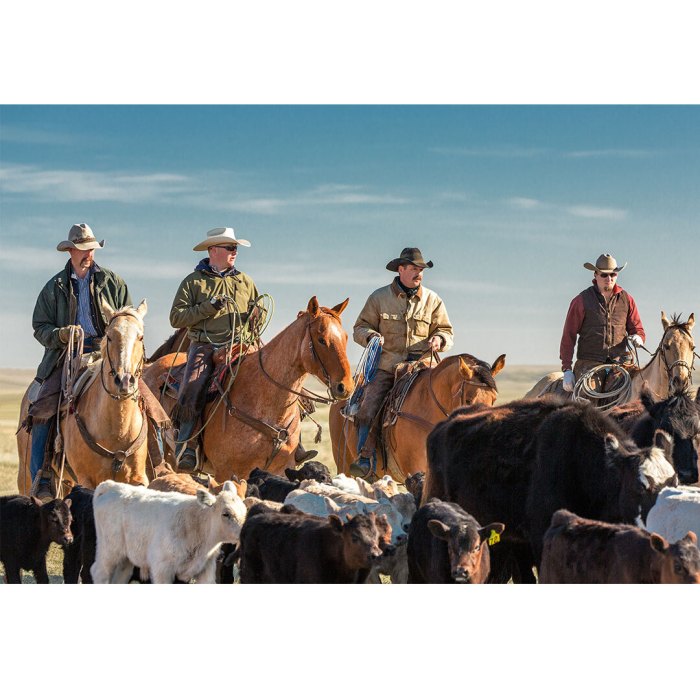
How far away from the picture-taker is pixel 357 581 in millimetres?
8594

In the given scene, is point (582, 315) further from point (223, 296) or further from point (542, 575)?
point (542, 575)

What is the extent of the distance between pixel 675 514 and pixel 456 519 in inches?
58.7

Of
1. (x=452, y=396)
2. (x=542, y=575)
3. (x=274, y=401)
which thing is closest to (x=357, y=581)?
(x=542, y=575)

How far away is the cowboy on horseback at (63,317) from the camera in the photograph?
37.8ft

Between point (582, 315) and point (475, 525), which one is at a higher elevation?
point (582, 315)

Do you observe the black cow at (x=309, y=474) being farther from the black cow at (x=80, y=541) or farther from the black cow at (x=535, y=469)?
the black cow at (x=80, y=541)

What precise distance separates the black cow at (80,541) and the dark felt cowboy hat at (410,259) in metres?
5.60

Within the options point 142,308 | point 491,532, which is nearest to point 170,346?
point 142,308

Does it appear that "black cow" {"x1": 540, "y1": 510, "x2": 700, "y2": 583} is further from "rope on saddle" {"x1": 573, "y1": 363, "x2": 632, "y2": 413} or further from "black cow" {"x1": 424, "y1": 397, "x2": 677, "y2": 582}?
"rope on saddle" {"x1": 573, "y1": 363, "x2": 632, "y2": 413}

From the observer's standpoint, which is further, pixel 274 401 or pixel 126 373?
pixel 274 401

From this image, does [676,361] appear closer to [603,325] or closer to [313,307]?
[603,325]

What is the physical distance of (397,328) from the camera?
14.6 m

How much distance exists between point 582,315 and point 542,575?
699 centimetres

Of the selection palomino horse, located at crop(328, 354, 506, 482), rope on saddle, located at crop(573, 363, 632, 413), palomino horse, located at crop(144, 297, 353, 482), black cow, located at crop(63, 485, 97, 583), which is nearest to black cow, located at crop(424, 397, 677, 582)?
palomino horse, located at crop(144, 297, 353, 482)
